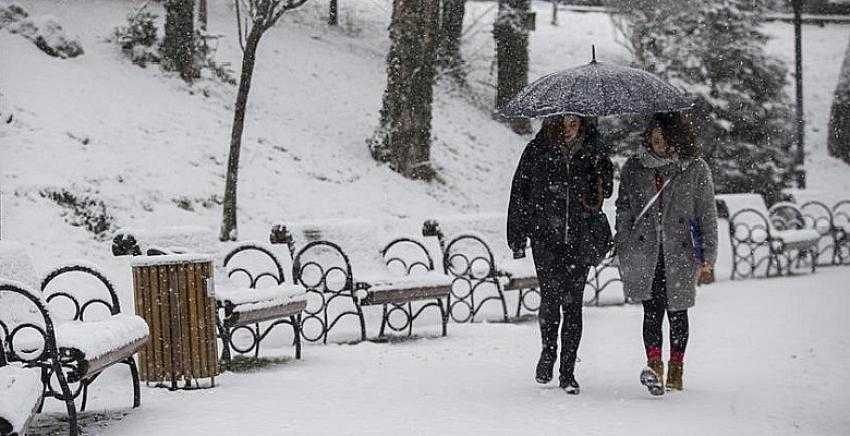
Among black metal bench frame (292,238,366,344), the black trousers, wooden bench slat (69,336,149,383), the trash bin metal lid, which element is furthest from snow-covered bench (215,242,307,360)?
the black trousers

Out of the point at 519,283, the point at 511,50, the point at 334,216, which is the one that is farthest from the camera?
the point at 511,50

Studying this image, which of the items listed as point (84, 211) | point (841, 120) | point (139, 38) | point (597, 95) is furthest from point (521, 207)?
point (841, 120)

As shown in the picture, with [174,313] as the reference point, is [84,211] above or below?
above

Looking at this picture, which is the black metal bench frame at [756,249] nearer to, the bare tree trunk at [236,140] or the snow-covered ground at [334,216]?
the snow-covered ground at [334,216]

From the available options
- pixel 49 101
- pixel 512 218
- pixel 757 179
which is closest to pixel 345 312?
pixel 512 218

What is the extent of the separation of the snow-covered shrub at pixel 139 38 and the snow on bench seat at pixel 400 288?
6.56m

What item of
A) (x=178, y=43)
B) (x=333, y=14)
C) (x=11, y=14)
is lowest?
(x=178, y=43)

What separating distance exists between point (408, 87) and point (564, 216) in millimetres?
8292

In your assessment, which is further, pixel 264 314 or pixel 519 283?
pixel 519 283

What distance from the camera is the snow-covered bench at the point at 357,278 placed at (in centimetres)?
896

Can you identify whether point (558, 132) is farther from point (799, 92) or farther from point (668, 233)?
point (799, 92)

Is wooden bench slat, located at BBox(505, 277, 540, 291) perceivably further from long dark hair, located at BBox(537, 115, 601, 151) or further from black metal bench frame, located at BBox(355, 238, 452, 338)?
long dark hair, located at BBox(537, 115, 601, 151)

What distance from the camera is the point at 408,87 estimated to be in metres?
14.5

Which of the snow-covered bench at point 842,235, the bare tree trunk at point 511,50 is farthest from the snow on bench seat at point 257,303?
the bare tree trunk at point 511,50
